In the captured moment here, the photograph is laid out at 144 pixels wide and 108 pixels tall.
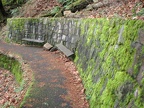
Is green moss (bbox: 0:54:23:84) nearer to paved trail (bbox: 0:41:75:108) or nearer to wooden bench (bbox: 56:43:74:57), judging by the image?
paved trail (bbox: 0:41:75:108)

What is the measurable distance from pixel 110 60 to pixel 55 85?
226 centimetres

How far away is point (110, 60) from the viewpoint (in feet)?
Answer: 15.3

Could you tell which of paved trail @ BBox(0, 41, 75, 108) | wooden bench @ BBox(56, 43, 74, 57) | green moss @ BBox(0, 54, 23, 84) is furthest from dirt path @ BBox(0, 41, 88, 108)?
green moss @ BBox(0, 54, 23, 84)

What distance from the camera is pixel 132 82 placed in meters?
3.37

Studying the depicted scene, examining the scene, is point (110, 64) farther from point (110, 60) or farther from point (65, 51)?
point (65, 51)

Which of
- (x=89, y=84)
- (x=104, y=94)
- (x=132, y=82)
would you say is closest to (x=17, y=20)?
(x=89, y=84)

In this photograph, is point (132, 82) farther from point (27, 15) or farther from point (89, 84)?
point (27, 15)

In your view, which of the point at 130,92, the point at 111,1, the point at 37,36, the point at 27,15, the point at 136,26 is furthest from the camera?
the point at 27,15

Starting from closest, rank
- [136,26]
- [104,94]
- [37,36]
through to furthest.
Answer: [136,26], [104,94], [37,36]

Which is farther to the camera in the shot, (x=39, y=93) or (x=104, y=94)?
(x=39, y=93)

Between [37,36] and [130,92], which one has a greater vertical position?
[130,92]

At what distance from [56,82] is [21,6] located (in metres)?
14.7

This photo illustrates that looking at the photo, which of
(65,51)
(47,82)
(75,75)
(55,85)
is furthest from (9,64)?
(55,85)

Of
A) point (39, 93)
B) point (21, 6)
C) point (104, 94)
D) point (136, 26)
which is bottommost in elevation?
point (21, 6)
